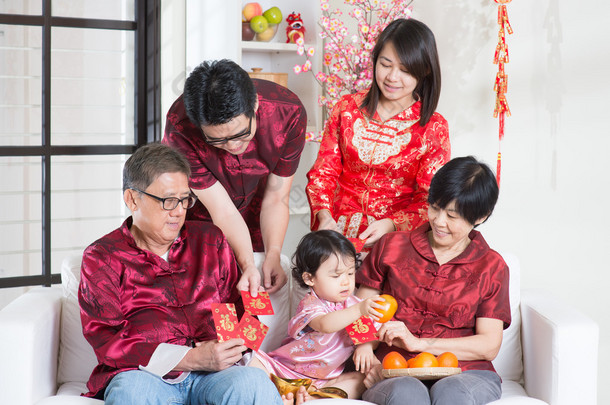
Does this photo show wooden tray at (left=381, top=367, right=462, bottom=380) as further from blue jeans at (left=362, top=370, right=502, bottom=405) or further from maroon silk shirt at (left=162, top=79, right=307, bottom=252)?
maroon silk shirt at (left=162, top=79, right=307, bottom=252)

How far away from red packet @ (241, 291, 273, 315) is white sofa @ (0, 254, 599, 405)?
11.1 inches

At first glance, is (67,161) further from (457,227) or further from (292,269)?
(457,227)

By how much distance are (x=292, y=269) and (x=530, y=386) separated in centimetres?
88

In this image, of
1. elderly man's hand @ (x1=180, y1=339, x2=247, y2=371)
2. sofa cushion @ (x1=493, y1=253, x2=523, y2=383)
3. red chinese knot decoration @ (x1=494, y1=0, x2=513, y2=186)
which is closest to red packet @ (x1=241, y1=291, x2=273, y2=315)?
elderly man's hand @ (x1=180, y1=339, x2=247, y2=371)

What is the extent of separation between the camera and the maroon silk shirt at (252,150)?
2.39m

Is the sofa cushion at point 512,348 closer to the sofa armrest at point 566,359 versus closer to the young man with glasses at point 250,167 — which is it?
the sofa armrest at point 566,359

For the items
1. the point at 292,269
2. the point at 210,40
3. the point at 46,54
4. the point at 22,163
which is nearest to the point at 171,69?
the point at 210,40

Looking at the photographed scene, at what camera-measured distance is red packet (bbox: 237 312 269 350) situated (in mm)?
2025

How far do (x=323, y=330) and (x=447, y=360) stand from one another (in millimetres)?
382

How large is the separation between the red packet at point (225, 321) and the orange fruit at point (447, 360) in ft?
2.00

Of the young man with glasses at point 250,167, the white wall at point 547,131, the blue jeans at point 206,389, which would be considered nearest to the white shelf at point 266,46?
the white wall at point 547,131

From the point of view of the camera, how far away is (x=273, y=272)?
2432 mm

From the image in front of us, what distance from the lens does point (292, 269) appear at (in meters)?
2.37

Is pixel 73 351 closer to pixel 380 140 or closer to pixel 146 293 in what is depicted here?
pixel 146 293
